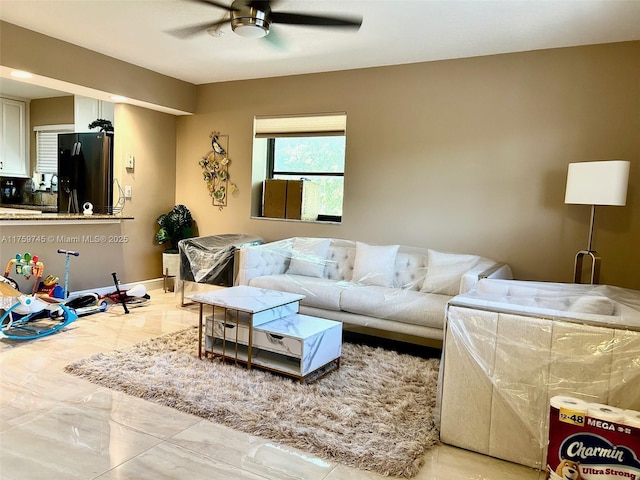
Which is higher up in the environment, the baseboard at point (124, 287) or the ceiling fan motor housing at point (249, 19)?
the ceiling fan motor housing at point (249, 19)

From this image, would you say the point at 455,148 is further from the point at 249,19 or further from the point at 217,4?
the point at 217,4

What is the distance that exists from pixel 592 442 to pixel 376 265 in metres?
2.47

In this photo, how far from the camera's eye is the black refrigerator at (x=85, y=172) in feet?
17.4

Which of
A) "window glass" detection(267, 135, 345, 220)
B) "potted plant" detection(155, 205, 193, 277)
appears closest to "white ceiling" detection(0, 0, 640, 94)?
"window glass" detection(267, 135, 345, 220)

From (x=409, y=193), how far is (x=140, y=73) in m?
3.10

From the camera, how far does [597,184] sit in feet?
10.3

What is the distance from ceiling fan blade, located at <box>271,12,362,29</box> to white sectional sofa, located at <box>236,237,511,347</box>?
6.16ft

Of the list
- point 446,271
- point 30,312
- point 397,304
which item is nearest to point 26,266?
point 30,312

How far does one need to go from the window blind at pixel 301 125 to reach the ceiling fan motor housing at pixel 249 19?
1779 millimetres

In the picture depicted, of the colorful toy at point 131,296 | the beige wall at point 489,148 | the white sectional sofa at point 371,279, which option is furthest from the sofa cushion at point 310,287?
the colorful toy at point 131,296

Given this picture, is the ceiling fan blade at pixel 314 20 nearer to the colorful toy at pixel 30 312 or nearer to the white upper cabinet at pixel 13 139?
the colorful toy at pixel 30 312

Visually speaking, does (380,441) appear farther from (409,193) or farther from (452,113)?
(452,113)

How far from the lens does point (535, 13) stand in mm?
3057

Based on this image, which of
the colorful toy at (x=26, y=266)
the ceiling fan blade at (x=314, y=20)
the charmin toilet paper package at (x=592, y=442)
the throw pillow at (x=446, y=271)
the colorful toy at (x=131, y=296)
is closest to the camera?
the charmin toilet paper package at (x=592, y=442)
